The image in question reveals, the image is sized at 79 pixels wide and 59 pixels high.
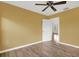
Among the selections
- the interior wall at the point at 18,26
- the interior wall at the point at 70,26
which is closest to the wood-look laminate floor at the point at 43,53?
the interior wall at the point at 18,26

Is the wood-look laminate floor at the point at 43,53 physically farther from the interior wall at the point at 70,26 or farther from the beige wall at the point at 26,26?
the interior wall at the point at 70,26

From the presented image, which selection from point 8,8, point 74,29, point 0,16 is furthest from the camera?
point 74,29

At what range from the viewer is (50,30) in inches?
293

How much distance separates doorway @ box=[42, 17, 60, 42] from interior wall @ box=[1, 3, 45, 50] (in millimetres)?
627

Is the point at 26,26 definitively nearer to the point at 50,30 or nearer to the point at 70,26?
the point at 70,26

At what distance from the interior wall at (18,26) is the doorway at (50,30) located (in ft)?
2.06

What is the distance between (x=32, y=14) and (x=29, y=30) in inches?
35.8

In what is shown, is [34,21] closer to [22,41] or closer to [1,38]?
[22,41]

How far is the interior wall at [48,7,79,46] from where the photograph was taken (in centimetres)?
496

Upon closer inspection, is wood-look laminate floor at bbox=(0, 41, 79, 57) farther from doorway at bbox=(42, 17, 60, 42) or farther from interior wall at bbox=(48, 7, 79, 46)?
doorway at bbox=(42, 17, 60, 42)

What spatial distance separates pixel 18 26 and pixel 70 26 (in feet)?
8.26

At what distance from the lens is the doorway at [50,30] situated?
271 inches

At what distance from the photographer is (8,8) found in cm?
456

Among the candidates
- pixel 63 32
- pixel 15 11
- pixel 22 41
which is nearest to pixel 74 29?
pixel 63 32
